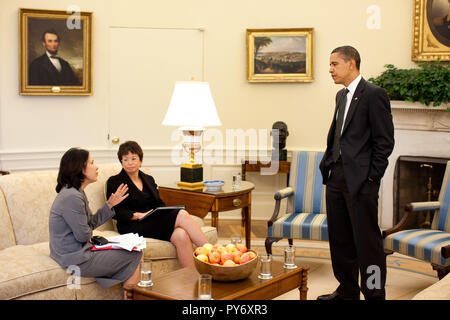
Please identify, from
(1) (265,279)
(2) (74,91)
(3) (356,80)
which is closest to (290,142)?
(2) (74,91)

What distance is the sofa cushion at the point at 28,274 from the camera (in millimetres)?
3512

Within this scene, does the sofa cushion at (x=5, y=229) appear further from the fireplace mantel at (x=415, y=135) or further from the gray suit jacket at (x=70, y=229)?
the fireplace mantel at (x=415, y=135)

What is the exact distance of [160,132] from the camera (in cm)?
724

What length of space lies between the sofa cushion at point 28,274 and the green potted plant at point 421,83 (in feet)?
13.9

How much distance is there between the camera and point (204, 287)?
3.04m

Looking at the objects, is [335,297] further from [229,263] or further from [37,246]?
[37,246]

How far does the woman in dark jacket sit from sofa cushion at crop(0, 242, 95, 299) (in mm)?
774

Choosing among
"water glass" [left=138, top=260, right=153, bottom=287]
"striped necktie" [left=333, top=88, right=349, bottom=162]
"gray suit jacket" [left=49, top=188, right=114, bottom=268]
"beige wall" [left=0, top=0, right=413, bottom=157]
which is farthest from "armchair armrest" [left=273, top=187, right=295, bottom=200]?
"water glass" [left=138, top=260, right=153, bottom=287]

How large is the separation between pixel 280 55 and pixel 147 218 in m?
3.43

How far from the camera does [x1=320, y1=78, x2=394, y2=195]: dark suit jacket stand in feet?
12.5

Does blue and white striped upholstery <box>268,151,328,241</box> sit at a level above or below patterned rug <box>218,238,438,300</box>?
above

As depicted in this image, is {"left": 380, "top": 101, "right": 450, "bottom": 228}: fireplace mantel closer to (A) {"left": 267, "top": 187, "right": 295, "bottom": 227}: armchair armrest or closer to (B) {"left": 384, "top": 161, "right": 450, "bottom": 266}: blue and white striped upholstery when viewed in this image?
(B) {"left": 384, "top": 161, "right": 450, "bottom": 266}: blue and white striped upholstery

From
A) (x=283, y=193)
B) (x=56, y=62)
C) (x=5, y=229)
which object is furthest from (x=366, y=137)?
(x=56, y=62)

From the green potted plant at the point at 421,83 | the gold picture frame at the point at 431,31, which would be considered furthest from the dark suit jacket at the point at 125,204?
the gold picture frame at the point at 431,31
